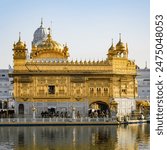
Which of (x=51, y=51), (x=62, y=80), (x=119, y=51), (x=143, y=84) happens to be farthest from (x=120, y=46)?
(x=143, y=84)

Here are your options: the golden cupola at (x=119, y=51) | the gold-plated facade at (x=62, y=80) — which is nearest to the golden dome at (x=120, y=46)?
the golden cupola at (x=119, y=51)

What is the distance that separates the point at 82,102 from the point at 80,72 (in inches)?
88.2

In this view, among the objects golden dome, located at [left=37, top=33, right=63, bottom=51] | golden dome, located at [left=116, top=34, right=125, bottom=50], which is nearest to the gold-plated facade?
golden dome, located at [left=37, top=33, right=63, bottom=51]

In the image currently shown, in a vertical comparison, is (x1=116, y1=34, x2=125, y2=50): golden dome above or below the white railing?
above

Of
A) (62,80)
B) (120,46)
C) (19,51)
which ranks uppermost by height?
(120,46)

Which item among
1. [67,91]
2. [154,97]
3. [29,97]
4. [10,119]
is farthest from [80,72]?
[154,97]

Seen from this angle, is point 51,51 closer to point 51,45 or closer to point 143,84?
point 51,45

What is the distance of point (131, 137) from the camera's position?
2520 cm

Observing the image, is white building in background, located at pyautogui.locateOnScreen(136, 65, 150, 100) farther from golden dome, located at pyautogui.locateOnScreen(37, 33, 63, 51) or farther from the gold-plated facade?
the gold-plated facade

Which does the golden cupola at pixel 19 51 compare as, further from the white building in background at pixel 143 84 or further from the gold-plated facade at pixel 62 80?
the white building in background at pixel 143 84

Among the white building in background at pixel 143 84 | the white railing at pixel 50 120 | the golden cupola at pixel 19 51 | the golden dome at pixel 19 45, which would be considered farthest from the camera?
the white building in background at pixel 143 84

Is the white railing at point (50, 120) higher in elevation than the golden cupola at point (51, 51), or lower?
lower

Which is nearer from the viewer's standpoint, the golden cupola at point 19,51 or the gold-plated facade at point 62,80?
the gold-plated facade at point 62,80

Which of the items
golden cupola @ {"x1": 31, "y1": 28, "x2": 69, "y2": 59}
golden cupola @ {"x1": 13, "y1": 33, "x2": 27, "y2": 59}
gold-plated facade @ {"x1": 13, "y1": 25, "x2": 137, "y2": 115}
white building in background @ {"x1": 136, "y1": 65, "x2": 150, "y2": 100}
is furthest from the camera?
white building in background @ {"x1": 136, "y1": 65, "x2": 150, "y2": 100}
